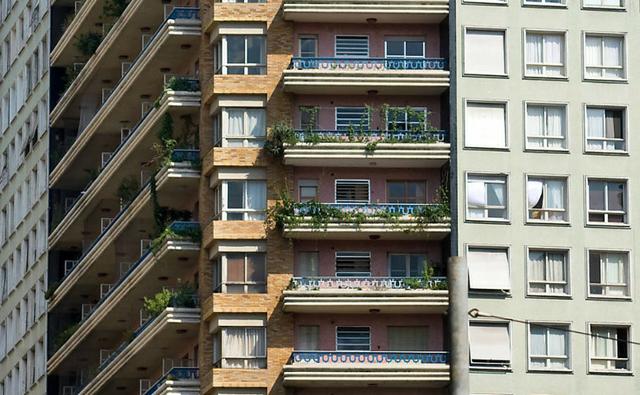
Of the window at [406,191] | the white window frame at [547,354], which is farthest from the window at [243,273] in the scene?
the white window frame at [547,354]

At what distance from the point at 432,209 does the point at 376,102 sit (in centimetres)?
607

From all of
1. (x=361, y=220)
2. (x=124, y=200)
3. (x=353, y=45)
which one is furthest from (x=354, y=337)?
(x=124, y=200)

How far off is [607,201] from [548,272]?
4.35 metres

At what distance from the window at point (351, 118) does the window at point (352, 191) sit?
8.00ft

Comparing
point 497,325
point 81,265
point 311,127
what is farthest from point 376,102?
point 81,265

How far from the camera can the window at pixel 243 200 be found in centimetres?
11356

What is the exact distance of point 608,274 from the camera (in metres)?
113

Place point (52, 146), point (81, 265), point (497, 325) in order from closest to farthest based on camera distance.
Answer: point (497, 325), point (81, 265), point (52, 146)

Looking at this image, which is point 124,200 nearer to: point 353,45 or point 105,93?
point 105,93

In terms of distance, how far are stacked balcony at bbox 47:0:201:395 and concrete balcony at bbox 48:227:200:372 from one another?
0.08m

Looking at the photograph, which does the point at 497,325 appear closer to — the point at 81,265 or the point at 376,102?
the point at 376,102

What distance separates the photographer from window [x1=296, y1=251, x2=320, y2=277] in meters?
113

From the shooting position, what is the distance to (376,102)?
11519 cm

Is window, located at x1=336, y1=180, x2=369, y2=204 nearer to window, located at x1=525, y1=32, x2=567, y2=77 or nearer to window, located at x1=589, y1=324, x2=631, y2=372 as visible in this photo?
window, located at x1=525, y1=32, x2=567, y2=77
